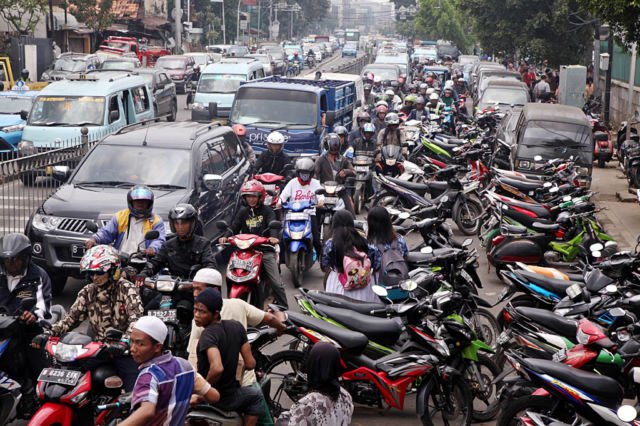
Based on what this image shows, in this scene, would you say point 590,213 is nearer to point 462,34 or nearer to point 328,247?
point 328,247

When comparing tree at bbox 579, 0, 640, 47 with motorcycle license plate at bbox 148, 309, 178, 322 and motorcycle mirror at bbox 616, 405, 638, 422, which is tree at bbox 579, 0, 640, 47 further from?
motorcycle mirror at bbox 616, 405, 638, 422

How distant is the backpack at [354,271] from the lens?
870 centimetres

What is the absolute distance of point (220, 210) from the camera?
12.6m

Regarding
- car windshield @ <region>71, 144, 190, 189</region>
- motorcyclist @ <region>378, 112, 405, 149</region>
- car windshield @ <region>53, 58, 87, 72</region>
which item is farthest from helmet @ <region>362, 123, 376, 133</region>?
car windshield @ <region>53, 58, 87, 72</region>

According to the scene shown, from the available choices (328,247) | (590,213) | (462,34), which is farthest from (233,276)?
(462,34)

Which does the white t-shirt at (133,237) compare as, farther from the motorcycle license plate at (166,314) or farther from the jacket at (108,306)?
the jacket at (108,306)

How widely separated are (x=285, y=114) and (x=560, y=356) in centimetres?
1285

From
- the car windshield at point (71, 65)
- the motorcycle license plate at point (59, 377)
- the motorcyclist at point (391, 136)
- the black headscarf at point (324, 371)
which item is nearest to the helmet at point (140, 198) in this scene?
the motorcycle license plate at point (59, 377)

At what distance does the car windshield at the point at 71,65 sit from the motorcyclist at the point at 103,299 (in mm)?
32173

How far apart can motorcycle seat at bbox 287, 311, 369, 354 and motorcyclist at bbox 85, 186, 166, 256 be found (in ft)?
8.33

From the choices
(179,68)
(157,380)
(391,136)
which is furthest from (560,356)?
(179,68)

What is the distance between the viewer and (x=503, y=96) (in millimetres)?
28578

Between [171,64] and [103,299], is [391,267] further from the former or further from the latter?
[171,64]

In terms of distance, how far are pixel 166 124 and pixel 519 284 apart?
6.24 m
